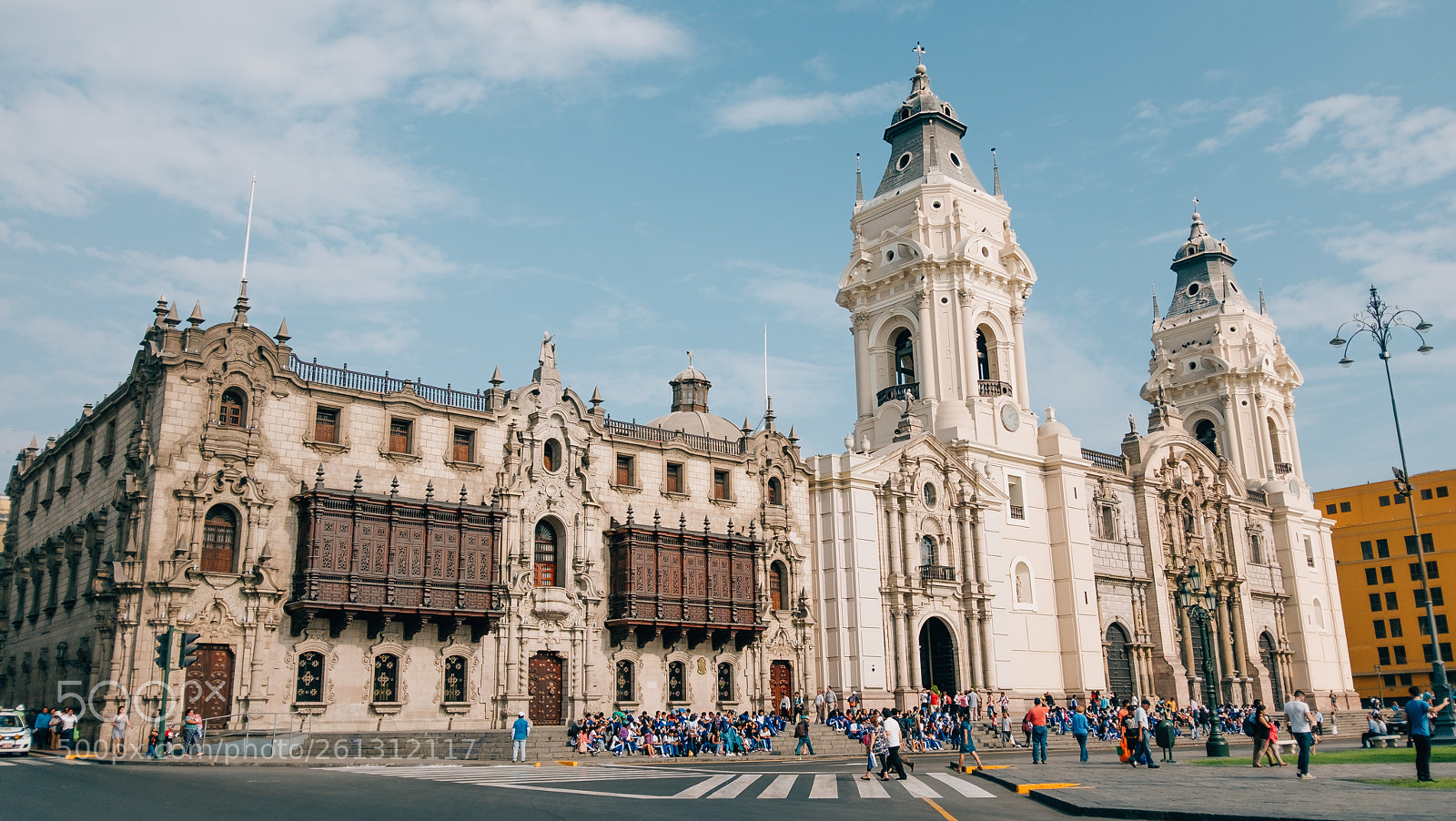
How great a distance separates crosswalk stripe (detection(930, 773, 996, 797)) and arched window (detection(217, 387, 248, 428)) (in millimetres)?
23089

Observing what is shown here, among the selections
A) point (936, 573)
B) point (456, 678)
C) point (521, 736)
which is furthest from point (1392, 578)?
point (521, 736)

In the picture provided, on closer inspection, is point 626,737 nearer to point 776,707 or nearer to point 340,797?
point 776,707

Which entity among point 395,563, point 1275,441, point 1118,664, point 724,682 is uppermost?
point 1275,441

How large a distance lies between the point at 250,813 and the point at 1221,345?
68498 mm

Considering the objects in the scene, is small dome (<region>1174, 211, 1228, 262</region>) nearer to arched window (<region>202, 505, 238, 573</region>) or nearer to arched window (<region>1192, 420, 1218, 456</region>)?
arched window (<region>1192, 420, 1218, 456</region>)

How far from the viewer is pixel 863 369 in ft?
190

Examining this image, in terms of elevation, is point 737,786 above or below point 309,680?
below

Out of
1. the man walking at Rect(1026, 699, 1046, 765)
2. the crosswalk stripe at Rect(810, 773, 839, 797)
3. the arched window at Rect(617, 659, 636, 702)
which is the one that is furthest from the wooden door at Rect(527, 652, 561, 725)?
the man walking at Rect(1026, 699, 1046, 765)

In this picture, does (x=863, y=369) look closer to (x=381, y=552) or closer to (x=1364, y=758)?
(x=381, y=552)

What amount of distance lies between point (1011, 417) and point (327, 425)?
3256cm

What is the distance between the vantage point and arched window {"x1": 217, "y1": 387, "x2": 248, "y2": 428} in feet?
114

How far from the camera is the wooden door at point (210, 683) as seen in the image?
32.2 meters

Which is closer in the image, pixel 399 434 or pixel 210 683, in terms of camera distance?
pixel 210 683

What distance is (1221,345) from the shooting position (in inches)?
2822
